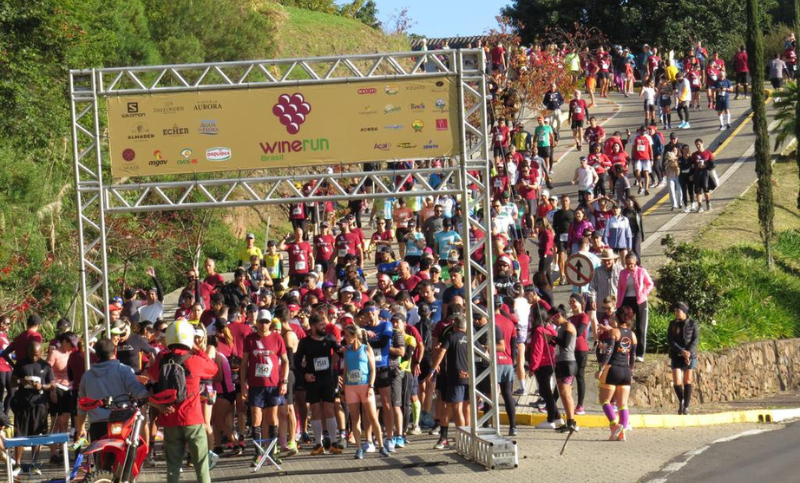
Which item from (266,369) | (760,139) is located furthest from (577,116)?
(266,369)

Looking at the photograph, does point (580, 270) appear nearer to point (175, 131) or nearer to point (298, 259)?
point (298, 259)

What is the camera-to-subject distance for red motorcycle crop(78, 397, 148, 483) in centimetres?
1239

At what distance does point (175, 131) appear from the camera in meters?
15.7

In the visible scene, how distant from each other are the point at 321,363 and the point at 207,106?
357 centimetres

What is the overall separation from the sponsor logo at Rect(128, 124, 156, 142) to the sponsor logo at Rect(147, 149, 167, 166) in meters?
0.21

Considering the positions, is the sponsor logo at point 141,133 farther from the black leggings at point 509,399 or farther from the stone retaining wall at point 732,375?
the stone retaining wall at point 732,375

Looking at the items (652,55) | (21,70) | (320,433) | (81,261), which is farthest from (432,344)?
(652,55)

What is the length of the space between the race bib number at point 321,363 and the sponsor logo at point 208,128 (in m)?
3.16

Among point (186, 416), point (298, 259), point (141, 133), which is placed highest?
point (141, 133)

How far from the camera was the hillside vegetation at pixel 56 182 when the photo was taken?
26469mm

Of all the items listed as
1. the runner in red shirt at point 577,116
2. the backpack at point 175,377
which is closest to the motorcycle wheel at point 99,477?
the backpack at point 175,377

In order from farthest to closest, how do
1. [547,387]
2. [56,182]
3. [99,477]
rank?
[56,182]
[547,387]
[99,477]

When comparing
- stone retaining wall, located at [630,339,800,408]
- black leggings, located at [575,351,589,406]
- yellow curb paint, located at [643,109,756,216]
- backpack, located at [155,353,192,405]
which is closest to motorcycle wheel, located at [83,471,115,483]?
backpack, located at [155,353,192,405]

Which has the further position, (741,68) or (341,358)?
(741,68)
